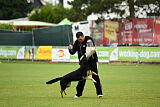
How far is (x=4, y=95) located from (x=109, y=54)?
21.1m

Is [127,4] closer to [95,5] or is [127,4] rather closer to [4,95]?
[95,5]

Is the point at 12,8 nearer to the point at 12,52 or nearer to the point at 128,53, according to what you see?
the point at 12,52

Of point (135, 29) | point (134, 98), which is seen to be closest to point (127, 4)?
point (135, 29)

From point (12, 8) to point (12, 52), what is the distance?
5115 centimetres

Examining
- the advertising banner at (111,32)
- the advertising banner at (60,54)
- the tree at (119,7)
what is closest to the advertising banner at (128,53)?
the advertising banner at (60,54)

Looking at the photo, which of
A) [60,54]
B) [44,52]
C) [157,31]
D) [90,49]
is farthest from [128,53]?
[90,49]

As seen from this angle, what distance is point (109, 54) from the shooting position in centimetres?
3275

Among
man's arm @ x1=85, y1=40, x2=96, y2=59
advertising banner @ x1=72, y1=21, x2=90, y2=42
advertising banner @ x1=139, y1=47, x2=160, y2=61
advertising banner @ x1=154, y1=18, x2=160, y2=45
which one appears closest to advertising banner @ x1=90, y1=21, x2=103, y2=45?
advertising banner @ x1=72, y1=21, x2=90, y2=42

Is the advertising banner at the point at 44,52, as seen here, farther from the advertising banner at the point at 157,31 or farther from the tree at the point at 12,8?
the tree at the point at 12,8

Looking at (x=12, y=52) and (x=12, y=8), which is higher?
(x=12, y=8)

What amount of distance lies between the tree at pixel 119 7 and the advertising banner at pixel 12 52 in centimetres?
1008

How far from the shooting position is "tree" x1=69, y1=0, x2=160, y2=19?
41.0 meters

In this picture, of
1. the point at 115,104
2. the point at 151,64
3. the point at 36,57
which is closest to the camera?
the point at 115,104

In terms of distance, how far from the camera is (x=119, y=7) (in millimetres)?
42094
